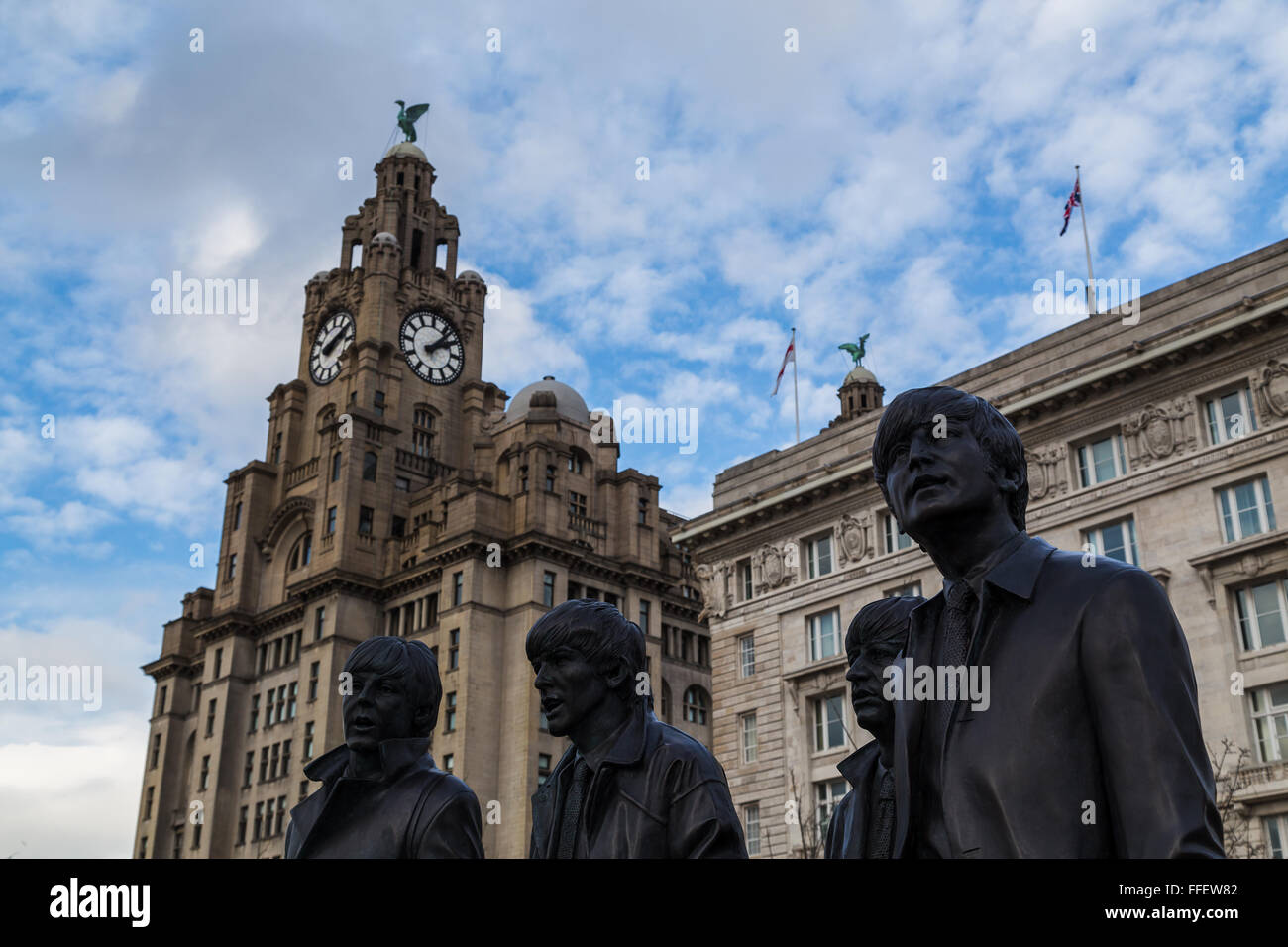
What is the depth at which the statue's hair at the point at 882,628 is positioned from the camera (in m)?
6.37

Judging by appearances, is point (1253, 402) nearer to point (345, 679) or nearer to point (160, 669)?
point (345, 679)

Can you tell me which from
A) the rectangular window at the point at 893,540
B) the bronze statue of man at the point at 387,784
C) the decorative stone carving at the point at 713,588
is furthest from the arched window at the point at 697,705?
the bronze statue of man at the point at 387,784

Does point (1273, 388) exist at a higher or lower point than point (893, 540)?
higher

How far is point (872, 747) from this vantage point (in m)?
6.36

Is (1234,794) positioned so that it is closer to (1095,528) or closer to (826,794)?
(1095,528)

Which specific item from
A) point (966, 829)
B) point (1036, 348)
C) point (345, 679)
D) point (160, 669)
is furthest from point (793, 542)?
point (160, 669)

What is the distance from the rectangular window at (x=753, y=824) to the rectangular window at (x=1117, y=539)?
1443 cm

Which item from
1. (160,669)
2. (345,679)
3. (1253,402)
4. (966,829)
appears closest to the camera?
(966,829)

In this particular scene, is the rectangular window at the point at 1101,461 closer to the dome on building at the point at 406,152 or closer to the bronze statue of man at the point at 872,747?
the bronze statue of man at the point at 872,747

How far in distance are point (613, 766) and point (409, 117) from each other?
98009 mm

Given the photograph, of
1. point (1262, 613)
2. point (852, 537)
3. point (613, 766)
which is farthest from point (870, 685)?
point (852, 537)

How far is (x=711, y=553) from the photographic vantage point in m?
48.8
